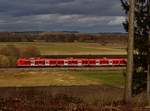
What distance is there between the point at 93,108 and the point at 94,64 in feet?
197

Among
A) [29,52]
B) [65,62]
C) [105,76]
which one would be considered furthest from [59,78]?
[29,52]

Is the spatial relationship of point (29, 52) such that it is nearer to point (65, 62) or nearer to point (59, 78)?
point (65, 62)

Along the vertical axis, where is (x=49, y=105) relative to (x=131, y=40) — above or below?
below

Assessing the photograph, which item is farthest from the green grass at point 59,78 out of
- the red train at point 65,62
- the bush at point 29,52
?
the bush at point 29,52

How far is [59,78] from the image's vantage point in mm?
55688

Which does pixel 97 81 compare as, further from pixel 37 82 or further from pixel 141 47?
pixel 141 47

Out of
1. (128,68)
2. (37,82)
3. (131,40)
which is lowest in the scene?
(37,82)

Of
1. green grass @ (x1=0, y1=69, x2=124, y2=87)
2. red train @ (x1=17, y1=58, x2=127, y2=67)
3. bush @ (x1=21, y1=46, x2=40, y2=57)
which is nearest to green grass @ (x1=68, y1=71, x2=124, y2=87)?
green grass @ (x1=0, y1=69, x2=124, y2=87)

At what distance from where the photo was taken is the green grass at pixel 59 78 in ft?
167

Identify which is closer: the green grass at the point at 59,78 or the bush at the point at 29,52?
the green grass at the point at 59,78

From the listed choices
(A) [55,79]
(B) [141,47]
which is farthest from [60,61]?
(B) [141,47]

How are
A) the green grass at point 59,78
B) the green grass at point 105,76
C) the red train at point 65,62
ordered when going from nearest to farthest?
the green grass at point 59,78 < the green grass at point 105,76 < the red train at point 65,62

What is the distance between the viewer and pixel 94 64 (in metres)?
75.1

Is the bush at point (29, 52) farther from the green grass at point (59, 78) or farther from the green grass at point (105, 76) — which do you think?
the green grass at point (105, 76)
